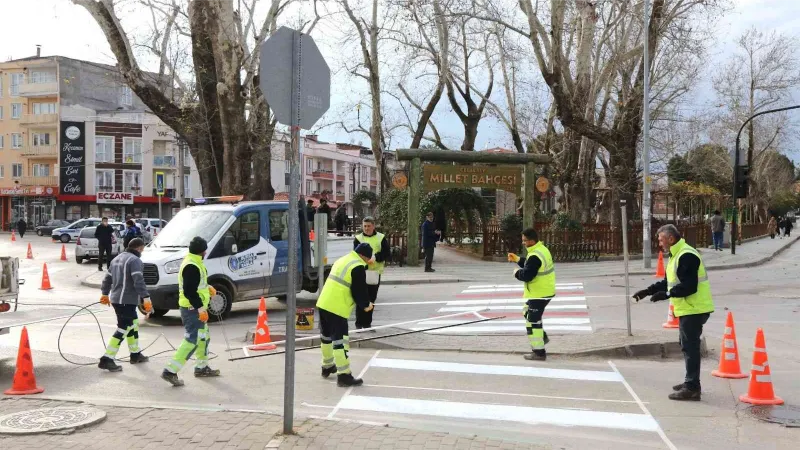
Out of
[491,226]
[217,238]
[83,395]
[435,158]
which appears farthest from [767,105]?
[83,395]

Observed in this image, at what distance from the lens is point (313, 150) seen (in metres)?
88.2

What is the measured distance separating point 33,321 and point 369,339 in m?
5.79

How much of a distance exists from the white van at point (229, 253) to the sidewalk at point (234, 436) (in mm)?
6075

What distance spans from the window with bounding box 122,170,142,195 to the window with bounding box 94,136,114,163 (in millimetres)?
1928

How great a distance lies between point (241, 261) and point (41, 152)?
62.5 meters

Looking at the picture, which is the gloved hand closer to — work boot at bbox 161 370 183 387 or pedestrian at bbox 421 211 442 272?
work boot at bbox 161 370 183 387

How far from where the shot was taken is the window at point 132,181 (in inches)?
2707

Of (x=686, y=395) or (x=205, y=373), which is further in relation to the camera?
(x=205, y=373)

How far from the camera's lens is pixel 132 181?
2721 inches

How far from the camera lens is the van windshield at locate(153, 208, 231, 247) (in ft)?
44.2

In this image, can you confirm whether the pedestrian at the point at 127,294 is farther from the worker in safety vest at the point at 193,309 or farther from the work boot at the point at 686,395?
the work boot at the point at 686,395

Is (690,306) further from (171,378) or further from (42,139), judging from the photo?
(42,139)

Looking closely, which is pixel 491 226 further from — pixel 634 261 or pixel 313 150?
pixel 313 150

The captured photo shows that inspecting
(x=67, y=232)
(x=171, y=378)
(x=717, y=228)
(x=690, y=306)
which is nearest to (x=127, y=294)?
(x=171, y=378)
